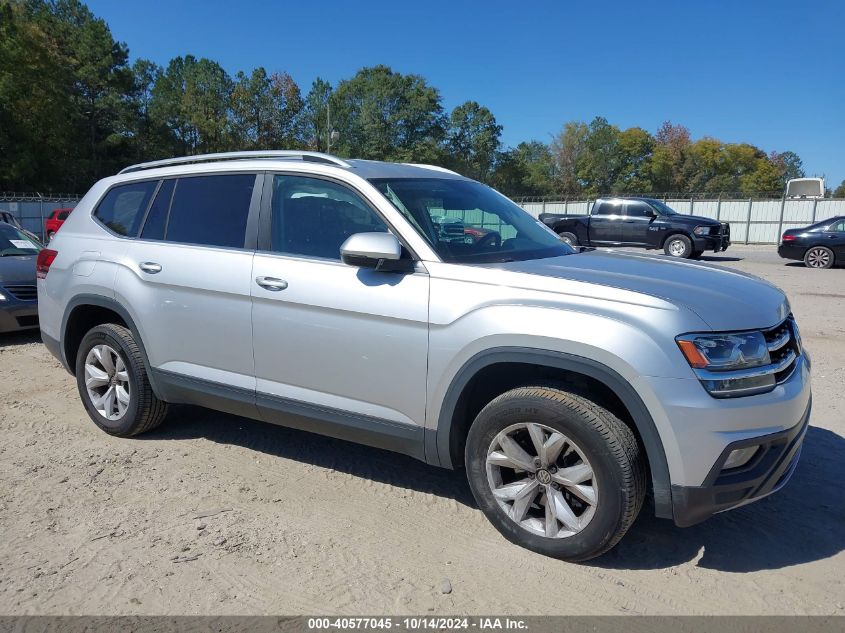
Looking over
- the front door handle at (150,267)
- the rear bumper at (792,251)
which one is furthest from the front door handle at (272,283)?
the rear bumper at (792,251)

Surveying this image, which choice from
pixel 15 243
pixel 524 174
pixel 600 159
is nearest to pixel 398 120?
pixel 524 174

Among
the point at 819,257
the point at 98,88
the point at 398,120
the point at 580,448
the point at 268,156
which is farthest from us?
the point at 398,120

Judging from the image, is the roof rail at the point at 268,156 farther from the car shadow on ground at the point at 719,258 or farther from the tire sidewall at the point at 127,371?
the car shadow on ground at the point at 719,258

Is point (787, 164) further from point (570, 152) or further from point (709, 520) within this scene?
point (709, 520)

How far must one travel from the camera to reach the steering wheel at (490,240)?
11.8 feet

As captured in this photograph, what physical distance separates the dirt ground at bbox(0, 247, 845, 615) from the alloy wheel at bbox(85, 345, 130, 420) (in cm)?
23

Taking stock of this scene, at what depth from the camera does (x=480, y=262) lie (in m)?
→ 3.37

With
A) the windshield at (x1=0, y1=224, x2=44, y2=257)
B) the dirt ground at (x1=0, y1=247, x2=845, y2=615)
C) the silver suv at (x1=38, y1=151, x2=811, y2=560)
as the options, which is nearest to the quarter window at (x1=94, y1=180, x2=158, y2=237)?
the silver suv at (x1=38, y1=151, x2=811, y2=560)

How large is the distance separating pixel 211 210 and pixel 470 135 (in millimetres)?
77135

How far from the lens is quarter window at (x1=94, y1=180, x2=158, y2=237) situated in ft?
14.9

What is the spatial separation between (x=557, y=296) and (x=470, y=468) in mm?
964

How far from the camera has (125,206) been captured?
4652 mm

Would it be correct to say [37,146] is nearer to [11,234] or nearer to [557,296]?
[11,234]

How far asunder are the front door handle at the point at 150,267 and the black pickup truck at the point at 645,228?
55.2 feet
